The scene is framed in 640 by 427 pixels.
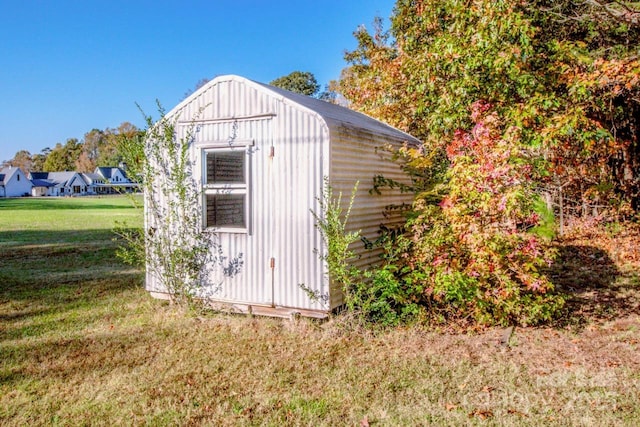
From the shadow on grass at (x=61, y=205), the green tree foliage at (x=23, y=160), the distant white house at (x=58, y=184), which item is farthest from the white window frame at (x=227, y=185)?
the green tree foliage at (x=23, y=160)

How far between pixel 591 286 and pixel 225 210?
6.16 metres

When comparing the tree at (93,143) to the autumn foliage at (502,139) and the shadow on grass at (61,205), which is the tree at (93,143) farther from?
the autumn foliage at (502,139)

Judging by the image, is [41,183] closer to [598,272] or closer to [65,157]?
[65,157]

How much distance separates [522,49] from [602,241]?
6391mm

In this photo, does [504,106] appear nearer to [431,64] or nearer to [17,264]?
[431,64]

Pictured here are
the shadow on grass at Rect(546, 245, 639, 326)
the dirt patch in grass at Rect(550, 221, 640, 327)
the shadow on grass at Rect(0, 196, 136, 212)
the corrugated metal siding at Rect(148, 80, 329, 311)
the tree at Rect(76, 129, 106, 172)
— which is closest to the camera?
the corrugated metal siding at Rect(148, 80, 329, 311)

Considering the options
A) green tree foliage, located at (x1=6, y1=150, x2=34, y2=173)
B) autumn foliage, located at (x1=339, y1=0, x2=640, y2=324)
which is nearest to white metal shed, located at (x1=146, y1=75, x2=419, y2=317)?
autumn foliage, located at (x1=339, y1=0, x2=640, y2=324)

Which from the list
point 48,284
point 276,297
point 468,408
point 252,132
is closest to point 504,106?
point 252,132

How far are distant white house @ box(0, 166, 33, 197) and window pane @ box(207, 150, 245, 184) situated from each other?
7628 cm

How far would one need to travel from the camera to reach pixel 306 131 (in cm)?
556

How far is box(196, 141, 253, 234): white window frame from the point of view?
5984mm

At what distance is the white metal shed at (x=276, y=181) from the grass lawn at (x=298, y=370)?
0.40 m

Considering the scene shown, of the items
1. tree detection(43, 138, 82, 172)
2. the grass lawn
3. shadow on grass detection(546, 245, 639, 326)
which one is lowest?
the grass lawn

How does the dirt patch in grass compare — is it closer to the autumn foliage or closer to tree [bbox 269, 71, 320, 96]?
the autumn foliage
